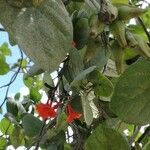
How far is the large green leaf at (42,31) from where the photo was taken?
0.62m

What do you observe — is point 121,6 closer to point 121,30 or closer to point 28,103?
point 121,30

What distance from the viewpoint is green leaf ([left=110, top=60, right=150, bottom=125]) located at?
771mm

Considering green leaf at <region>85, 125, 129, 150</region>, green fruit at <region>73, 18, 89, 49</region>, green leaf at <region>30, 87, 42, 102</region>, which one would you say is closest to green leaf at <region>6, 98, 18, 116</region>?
green leaf at <region>30, 87, 42, 102</region>

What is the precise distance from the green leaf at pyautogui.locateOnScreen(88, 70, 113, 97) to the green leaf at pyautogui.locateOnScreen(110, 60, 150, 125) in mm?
82

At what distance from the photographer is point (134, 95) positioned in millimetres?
778

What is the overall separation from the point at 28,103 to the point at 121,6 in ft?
3.94

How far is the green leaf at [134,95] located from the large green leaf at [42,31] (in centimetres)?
15

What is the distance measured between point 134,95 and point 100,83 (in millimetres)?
108

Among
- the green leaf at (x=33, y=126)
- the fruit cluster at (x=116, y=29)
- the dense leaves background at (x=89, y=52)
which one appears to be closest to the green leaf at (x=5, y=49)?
the green leaf at (x=33, y=126)

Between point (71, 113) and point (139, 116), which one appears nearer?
point (139, 116)

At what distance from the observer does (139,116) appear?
781 millimetres

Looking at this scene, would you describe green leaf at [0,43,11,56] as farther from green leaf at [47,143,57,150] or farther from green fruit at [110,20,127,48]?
green fruit at [110,20,127,48]

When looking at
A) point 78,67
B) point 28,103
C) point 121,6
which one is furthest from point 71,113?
point 28,103

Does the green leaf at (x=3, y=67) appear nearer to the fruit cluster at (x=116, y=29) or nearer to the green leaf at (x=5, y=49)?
the green leaf at (x=5, y=49)
